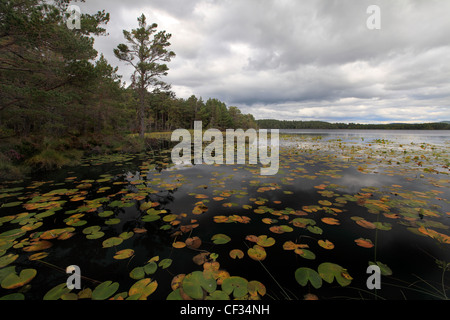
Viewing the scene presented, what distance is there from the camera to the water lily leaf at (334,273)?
1.90 metres

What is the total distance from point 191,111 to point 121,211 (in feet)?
186

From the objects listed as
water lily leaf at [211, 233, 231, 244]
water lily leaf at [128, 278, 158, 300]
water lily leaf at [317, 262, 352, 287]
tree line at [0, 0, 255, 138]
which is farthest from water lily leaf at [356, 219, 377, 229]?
tree line at [0, 0, 255, 138]

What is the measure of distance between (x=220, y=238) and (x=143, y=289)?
1.21 meters

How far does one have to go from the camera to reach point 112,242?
2535 millimetres

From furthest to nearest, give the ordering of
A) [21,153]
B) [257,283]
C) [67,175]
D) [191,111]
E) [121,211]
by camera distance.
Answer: [191,111] → [21,153] → [67,175] → [121,211] → [257,283]

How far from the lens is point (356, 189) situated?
15.5ft

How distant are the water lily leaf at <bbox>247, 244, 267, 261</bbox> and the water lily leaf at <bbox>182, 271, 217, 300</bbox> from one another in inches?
25.5

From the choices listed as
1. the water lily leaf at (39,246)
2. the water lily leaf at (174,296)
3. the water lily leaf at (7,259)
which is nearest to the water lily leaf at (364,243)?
the water lily leaf at (174,296)

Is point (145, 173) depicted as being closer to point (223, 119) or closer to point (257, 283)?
point (257, 283)

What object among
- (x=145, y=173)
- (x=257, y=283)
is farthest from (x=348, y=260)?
(x=145, y=173)

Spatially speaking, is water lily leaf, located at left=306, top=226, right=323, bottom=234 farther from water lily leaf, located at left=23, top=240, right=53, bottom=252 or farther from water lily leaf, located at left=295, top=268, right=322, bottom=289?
water lily leaf, located at left=23, top=240, right=53, bottom=252

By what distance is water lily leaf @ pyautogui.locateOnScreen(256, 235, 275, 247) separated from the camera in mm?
2502

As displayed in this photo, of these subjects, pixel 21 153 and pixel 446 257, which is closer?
pixel 446 257

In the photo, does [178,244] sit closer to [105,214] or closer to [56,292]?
[56,292]
